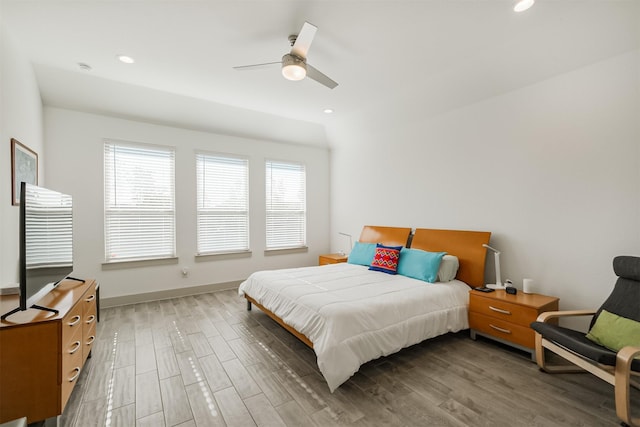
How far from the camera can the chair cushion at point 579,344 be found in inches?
71.7

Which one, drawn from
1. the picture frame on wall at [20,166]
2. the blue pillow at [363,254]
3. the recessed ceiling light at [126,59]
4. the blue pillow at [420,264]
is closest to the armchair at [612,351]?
the blue pillow at [420,264]

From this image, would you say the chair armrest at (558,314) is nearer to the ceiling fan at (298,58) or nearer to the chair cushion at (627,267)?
the chair cushion at (627,267)

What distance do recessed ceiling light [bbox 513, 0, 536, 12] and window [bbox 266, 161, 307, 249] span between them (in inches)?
163

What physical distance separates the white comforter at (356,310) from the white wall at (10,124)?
7.28 feet

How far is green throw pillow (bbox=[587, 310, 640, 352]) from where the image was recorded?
2.00 metres

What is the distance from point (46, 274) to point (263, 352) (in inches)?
72.7

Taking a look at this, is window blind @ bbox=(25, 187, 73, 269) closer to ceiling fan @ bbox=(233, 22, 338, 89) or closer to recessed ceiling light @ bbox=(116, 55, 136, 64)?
recessed ceiling light @ bbox=(116, 55, 136, 64)

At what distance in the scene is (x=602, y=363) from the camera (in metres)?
1.82

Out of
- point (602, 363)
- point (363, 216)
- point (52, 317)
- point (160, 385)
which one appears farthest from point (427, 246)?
point (52, 317)

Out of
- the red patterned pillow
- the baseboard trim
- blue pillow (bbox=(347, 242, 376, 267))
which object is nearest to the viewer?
the red patterned pillow

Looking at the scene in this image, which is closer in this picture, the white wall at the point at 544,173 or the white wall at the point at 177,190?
the white wall at the point at 544,173

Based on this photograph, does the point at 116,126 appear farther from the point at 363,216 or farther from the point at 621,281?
the point at 621,281

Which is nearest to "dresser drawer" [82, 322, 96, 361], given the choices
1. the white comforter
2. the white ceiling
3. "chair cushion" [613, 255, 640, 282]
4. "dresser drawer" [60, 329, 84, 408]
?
"dresser drawer" [60, 329, 84, 408]

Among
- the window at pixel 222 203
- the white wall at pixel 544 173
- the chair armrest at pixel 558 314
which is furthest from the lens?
the window at pixel 222 203
